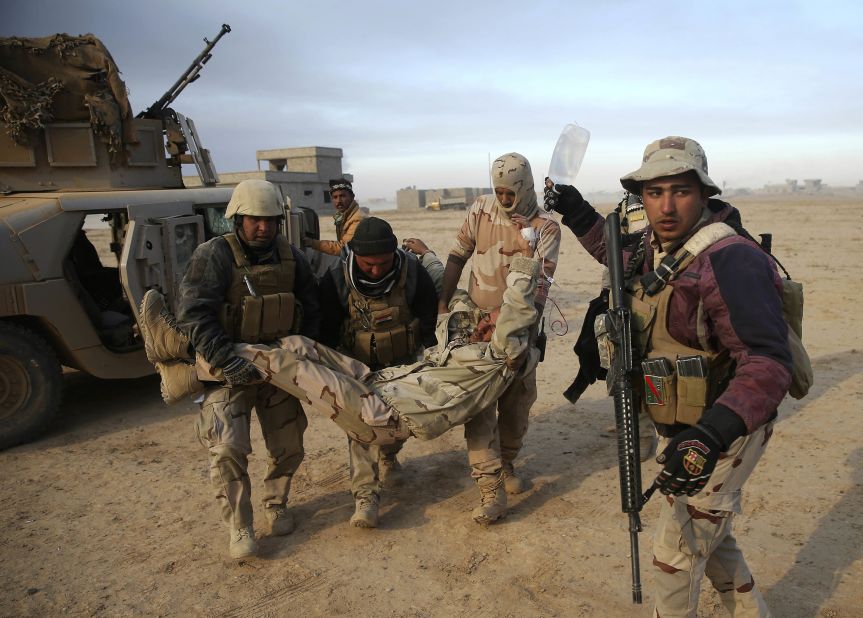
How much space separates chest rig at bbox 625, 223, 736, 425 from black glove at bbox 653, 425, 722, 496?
267mm

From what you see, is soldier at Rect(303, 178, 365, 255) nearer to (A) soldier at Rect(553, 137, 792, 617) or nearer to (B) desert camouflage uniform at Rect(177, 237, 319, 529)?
(B) desert camouflage uniform at Rect(177, 237, 319, 529)

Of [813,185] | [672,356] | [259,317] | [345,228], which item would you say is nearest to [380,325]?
[259,317]

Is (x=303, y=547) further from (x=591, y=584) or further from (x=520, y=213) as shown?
(x=520, y=213)

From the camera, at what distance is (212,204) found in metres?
6.41

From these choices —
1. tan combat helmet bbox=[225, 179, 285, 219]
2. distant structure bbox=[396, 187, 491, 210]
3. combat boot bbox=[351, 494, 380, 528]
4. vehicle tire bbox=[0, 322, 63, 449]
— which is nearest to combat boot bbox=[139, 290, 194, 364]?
tan combat helmet bbox=[225, 179, 285, 219]

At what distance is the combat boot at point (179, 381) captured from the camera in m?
3.60

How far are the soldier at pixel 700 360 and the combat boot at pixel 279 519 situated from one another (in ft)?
7.03

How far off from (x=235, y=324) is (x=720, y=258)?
251cm

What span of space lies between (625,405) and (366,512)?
1.89m

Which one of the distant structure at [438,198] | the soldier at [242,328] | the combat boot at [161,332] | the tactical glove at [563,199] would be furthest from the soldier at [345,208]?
the distant structure at [438,198]

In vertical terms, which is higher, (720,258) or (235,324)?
(720,258)

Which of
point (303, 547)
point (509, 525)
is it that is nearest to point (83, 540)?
point (303, 547)

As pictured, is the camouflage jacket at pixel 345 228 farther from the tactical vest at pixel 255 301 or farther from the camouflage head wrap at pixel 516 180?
the tactical vest at pixel 255 301

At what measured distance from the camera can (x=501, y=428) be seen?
432 cm
